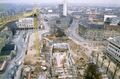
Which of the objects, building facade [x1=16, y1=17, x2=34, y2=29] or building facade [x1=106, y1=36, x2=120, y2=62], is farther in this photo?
building facade [x1=16, y1=17, x2=34, y2=29]

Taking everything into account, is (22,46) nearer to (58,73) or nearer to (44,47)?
(44,47)

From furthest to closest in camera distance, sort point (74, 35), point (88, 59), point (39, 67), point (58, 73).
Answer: point (74, 35), point (88, 59), point (39, 67), point (58, 73)

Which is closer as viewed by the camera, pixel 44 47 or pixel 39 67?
pixel 39 67

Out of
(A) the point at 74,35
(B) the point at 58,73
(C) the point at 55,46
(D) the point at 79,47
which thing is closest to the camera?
(B) the point at 58,73

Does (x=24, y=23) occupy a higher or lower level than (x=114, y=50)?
lower

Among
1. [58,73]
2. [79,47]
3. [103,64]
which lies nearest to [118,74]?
[103,64]

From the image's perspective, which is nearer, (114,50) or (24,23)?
(114,50)

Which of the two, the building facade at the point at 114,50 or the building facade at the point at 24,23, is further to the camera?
the building facade at the point at 24,23

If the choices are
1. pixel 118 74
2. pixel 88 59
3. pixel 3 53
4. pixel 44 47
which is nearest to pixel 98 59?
pixel 88 59

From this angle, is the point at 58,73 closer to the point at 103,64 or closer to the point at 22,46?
the point at 103,64
